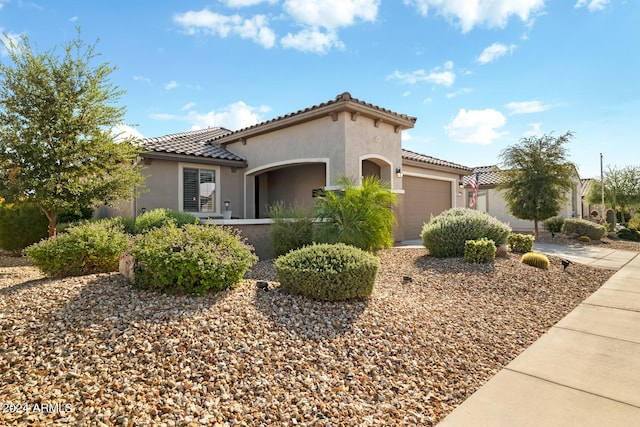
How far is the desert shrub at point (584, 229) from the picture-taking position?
16.5 meters

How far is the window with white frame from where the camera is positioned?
12.4 metres

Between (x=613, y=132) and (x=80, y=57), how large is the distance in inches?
847

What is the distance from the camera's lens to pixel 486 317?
532 centimetres

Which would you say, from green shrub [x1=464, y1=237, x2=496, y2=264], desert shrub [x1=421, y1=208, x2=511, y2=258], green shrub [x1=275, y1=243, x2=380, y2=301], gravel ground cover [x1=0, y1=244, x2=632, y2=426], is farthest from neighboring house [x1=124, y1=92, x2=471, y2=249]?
gravel ground cover [x1=0, y1=244, x2=632, y2=426]

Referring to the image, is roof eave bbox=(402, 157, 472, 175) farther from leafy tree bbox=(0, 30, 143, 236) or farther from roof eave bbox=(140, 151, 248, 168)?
leafy tree bbox=(0, 30, 143, 236)

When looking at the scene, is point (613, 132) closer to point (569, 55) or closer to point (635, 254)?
point (635, 254)

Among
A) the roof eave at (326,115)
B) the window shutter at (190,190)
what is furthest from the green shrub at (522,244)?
the window shutter at (190,190)

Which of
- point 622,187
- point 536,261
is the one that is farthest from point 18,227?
point 622,187

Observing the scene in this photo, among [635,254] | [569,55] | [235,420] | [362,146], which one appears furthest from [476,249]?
[635,254]

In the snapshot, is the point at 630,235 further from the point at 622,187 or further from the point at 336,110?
the point at 336,110

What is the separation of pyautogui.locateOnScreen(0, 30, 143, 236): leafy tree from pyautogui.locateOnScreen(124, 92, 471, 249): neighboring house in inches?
77.5

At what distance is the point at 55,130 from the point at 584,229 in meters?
21.3

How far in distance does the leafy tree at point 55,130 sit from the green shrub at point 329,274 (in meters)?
6.88

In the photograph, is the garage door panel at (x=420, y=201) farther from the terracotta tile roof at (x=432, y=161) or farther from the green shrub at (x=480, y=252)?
the green shrub at (x=480, y=252)
